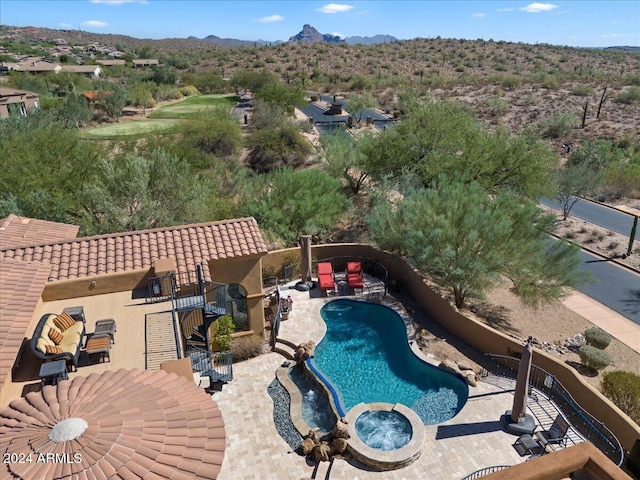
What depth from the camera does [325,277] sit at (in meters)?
21.5

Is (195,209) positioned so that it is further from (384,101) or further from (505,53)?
(505,53)

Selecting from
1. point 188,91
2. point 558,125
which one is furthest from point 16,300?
point 188,91

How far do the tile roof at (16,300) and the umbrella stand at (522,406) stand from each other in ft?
41.4

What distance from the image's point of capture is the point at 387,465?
1223 centimetres

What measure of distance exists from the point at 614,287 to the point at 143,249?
2098 centimetres

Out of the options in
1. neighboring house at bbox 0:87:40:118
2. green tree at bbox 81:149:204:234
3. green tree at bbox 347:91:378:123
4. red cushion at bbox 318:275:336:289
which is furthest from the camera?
green tree at bbox 347:91:378:123

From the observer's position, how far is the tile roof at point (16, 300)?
10.2 metres

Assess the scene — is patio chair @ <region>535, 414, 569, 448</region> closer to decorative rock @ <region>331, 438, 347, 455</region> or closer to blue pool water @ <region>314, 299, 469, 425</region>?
blue pool water @ <region>314, 299, 469, 425</region>

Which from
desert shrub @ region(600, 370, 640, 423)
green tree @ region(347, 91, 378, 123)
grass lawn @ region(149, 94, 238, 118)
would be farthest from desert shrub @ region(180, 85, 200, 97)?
desert shrub @ region(600, 370, 640, 423)

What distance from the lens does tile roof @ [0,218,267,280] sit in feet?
49.5

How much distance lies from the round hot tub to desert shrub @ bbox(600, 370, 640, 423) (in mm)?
5991

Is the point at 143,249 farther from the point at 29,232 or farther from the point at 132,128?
the point at 132,128

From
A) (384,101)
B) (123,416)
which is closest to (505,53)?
(384,101)

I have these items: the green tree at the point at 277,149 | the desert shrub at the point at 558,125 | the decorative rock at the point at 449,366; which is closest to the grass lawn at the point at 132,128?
the green tree at the point at 277,149
